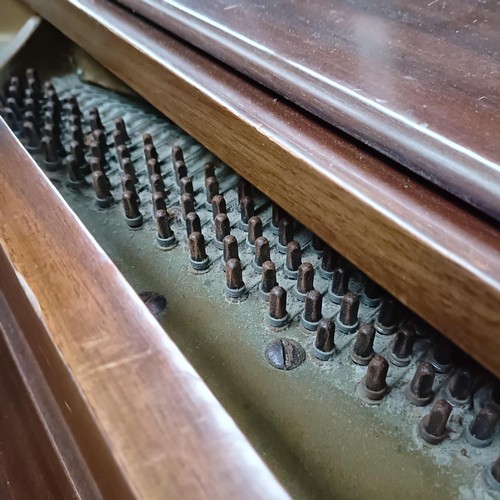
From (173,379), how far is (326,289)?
19.9 inches

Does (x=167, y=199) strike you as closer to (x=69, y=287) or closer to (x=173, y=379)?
(x=69, y=287)

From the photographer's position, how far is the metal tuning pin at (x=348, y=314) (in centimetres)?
104

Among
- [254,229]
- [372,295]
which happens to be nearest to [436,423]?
[372,295]

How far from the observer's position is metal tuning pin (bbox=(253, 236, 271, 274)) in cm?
115

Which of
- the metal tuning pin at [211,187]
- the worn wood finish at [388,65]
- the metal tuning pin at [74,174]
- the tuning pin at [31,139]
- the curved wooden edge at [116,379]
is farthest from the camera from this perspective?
the tuning pin at [31,139]

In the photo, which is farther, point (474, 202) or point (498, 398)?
point (498, 398)

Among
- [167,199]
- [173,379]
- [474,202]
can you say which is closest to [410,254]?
[474,202]

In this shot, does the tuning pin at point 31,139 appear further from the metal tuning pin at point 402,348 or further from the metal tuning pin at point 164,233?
the metal tuning pin at point 402,348

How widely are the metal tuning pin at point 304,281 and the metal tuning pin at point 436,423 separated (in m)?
0.30

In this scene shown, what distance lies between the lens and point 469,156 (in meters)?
0.75

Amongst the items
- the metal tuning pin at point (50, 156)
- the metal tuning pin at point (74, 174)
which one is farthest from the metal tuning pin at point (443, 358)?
the metal tuning pin at point (50, 156)

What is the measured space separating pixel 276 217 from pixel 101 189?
42 cm

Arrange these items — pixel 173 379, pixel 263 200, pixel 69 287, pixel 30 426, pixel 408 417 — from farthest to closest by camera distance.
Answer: pixel 263 200, pixel 30 426, pixel 408 417, pixel 69 287, pixel 173 379

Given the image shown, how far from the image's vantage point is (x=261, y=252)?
115 cm
